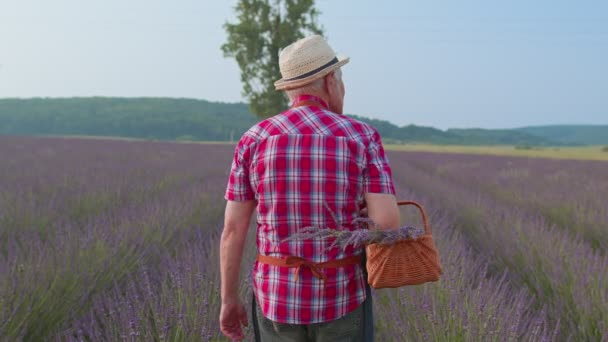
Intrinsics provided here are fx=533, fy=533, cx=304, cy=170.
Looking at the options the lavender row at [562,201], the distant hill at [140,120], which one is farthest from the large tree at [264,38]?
the distant hill at [140,120]

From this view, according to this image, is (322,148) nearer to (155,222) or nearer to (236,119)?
(155,222)

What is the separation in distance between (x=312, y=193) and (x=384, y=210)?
0.20m

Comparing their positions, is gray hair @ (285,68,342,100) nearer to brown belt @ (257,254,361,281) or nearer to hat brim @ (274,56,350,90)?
hat brim @ (274,56,350,90)

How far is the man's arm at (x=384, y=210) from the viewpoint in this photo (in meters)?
1.44

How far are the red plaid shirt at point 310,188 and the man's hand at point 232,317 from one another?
0.20 m

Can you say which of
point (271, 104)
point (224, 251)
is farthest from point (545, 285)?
point (271, 104)

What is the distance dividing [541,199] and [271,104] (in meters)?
18.5

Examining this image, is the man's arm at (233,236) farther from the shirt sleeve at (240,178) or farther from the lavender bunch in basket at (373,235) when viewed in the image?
the lavender bunch in basket at (373,235)

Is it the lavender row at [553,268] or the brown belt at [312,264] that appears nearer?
the brown belt at [312,264]

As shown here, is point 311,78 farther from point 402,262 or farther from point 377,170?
point 402,262

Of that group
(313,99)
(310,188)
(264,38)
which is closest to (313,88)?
(313,99)

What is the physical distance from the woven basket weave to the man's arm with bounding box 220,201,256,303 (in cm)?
40

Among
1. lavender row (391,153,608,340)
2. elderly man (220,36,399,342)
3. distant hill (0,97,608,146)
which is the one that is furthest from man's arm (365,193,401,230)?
distant hill (0,97,608,146)

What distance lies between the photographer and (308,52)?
148 cm
